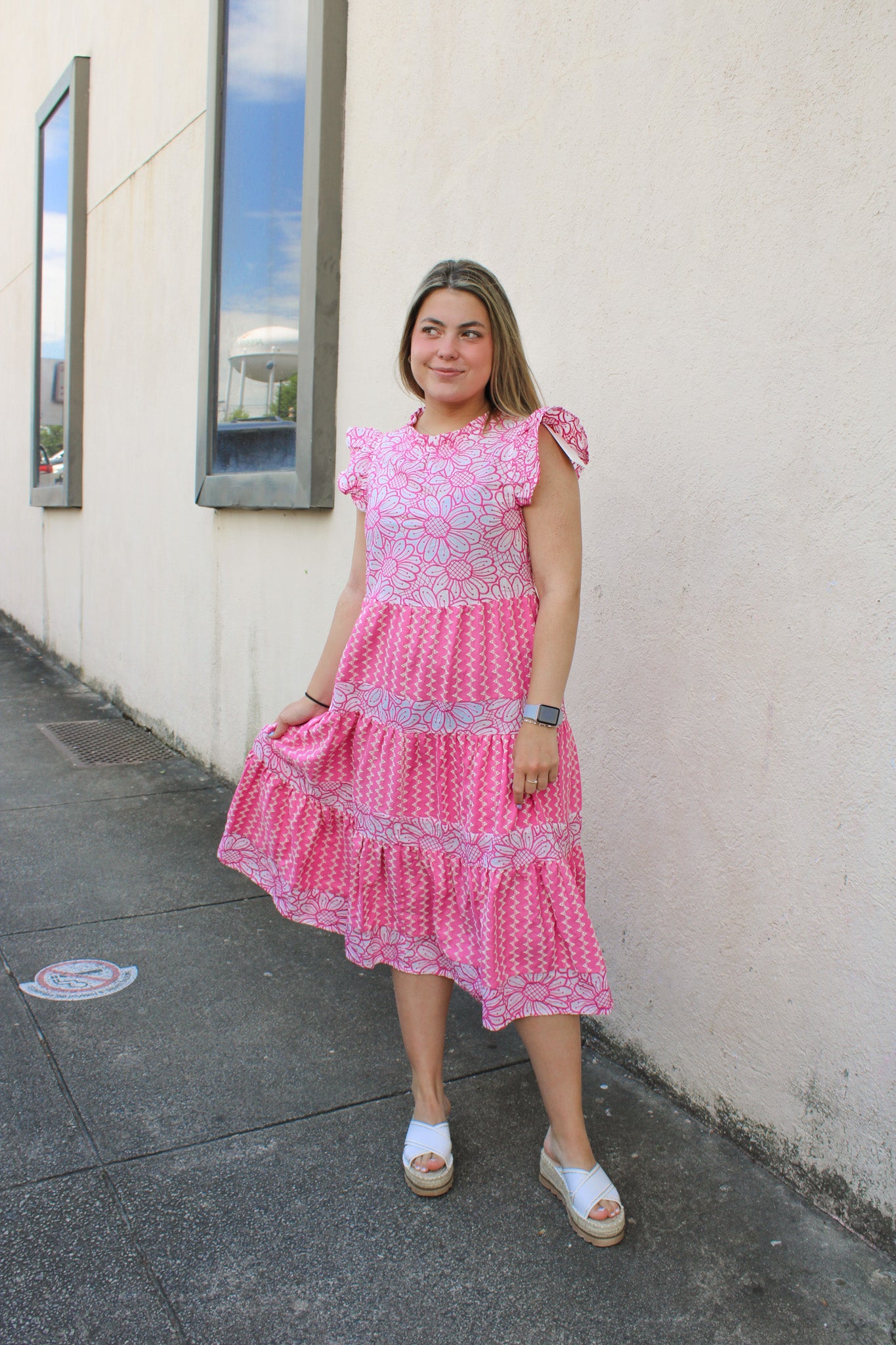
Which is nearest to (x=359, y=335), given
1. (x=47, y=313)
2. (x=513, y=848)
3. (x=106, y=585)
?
(x=513, y=848)

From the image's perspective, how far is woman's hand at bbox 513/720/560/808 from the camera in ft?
6.49

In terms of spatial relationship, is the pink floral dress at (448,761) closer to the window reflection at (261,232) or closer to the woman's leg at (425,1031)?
the woman's leg at (425,1031)

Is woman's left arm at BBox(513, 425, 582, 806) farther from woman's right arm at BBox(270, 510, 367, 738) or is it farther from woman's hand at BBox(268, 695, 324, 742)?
woman's hand at BBox(268, 695, 324, 742)

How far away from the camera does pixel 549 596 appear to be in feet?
6.62

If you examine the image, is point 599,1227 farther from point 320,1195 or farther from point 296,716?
point 296,716

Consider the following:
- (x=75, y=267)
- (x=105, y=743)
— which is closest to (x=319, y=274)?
(x=105, y=743)

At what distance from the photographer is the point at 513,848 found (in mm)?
1999

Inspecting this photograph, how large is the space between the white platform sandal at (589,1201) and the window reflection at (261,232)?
9.97 ft

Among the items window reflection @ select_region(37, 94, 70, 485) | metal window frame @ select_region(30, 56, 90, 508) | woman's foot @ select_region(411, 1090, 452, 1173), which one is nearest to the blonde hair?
woman's foot @ select_region(411, 1090, 452, 1173)

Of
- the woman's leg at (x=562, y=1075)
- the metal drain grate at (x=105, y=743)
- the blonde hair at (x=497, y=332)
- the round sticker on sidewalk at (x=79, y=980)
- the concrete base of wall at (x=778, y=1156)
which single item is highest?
the blonde hair at (x=497, y=332)

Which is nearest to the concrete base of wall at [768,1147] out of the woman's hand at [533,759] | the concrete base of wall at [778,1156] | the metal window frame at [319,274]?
the concrete base of wall at [778,1156]

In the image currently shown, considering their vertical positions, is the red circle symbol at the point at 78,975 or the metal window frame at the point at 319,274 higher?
the metal window frame at the point at 319,274

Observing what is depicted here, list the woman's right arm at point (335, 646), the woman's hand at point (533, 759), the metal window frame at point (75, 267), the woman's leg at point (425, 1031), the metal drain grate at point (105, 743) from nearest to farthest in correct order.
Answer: the woman's hand at point (533, 759) → the woman's leg at point (425, 1031) → the woman's right arm at point (335, 646) → the metal drain grate at point (105, 743) → the metal window frame at point (75, 267)

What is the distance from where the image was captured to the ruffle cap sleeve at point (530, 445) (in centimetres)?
199
